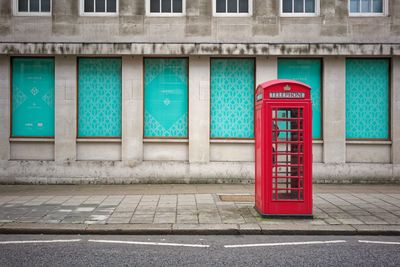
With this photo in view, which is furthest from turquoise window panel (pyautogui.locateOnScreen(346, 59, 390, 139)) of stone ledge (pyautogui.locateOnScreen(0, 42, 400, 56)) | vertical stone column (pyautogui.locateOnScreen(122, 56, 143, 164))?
vertical stone column (pyautogui.locateOnScreen(122, 56, 143, 164))

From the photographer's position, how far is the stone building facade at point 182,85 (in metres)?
14.1

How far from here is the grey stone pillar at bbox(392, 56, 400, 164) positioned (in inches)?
560

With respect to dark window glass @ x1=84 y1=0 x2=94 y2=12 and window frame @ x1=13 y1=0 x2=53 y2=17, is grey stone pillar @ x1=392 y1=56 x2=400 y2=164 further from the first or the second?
window frame @ x1=13 y1=0 x2=53 y2=17

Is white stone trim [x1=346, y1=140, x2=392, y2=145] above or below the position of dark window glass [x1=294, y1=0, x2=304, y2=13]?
below

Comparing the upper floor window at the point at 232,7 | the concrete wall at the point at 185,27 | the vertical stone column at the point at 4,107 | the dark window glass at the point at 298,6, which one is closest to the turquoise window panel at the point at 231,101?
the concrete wall at the point at 185,27

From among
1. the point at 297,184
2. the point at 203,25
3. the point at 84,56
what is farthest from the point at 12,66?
the point at 297,184

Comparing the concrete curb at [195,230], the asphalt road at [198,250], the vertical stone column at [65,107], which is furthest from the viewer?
the vertical stone column at [65,107]

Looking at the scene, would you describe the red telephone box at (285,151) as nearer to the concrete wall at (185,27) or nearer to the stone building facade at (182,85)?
the stone building facade at (182,85)

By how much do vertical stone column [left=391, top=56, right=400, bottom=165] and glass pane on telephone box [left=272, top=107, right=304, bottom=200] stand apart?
6872 mm

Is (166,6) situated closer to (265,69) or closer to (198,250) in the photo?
(265,69)

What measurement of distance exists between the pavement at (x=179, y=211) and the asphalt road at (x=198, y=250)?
26 centimetres

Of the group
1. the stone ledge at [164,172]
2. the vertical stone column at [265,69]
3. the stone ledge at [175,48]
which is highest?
the stone ledge at [175,48]

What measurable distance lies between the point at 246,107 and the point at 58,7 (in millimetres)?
6727

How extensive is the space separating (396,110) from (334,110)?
1967 mm
